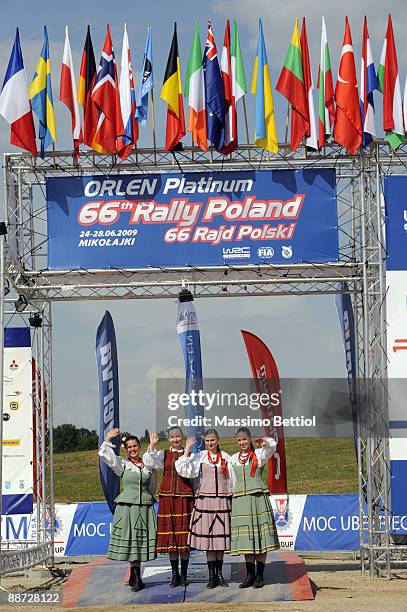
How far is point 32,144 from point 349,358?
19.0ft

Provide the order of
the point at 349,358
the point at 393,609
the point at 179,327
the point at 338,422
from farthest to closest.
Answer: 1. the point at 338,422
2. the point at 349,358
3. the point at 179,327
4. the point at 393,609

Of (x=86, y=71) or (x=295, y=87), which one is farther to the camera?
(x=86, y=71)

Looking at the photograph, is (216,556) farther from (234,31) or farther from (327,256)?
(234,31)

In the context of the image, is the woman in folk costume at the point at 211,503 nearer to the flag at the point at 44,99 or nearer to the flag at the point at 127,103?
the flag at the point at 127,103

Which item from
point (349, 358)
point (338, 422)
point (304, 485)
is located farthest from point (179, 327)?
point (304, 485)

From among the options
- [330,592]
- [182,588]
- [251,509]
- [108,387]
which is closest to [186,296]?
[108,387]

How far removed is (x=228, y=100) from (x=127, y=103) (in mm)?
1481

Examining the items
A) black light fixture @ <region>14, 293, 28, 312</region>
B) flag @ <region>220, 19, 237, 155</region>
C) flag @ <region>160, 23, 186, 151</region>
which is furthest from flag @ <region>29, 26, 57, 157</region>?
flag @ <region>220, 19, 237, 155</region>

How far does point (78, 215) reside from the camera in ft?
48.5

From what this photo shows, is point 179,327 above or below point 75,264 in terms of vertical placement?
below

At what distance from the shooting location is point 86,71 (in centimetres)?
1502

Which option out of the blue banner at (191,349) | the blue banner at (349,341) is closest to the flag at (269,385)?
the blue banner at (349,341)

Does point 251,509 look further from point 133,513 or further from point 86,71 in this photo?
point 86,71

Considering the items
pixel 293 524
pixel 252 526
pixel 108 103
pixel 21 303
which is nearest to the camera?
pixel 252 526
